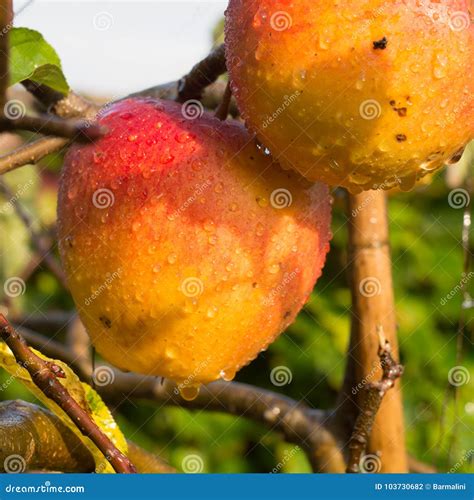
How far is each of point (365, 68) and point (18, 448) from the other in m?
0.40

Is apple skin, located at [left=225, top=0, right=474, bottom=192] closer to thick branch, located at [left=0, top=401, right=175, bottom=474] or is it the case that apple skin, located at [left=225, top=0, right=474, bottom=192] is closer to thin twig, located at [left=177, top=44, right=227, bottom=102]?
thin twig, located at [left=177, top=44, right=227, bottom=102]

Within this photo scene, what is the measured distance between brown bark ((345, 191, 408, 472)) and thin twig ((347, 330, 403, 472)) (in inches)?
5.8

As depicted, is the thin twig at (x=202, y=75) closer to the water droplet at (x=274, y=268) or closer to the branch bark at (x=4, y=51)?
the water droplet at (x=274, y=268)

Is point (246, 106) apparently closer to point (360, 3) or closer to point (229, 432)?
point (360, 3)

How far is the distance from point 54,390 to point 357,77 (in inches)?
11.8

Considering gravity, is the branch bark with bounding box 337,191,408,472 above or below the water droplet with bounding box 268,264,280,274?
below

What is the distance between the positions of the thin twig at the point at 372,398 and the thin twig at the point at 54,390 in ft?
0.70

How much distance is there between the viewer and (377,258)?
98 cm

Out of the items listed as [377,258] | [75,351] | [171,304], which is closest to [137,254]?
[171,304]

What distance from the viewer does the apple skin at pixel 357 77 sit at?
63 cm

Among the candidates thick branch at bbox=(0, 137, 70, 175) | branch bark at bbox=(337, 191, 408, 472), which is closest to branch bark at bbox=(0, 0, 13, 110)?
thick branch at bbox=(0, 137, 70, 175)

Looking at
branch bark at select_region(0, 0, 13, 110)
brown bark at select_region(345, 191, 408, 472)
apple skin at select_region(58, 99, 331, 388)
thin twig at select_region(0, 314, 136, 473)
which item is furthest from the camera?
brown bark at select_region(345, 191, 408, 472)

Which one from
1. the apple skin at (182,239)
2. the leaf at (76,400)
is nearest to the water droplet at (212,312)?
the apple skin at (182,239)

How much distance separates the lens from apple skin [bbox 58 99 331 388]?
27.9 inches
